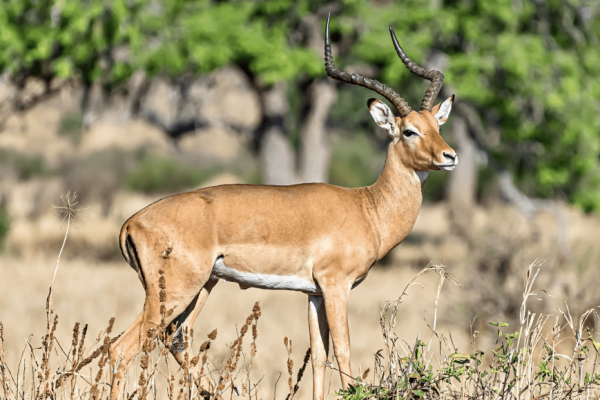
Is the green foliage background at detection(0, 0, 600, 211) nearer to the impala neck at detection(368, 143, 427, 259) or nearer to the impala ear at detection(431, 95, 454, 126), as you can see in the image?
the impala ear at detection(431, 95, 454, 126)

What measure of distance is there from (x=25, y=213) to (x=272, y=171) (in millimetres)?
6874

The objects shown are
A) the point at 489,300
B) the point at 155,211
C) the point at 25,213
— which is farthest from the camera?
A: the point at 25,213

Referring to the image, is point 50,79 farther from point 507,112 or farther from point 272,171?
point 507,112

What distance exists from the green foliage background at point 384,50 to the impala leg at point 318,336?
7.17 m

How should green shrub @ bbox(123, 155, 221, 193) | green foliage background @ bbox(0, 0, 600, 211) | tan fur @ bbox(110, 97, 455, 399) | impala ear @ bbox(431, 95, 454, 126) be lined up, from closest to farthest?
tan fur @ bbox(110, 97, 455, 399) < impala ear @ bbox(431, 95, 454, 126) < green foliage background @ bbox(0, 0, 600, 211) < green shrub @ bbox(123, 155, 221, 193)

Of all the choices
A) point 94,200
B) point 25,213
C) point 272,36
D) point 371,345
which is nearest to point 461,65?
point 272,36

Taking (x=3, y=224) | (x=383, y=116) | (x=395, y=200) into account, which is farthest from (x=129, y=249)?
(x=3, y=224)

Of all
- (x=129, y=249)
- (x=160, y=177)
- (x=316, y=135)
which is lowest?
(x=160, y=177)

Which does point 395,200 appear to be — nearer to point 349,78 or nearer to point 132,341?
point 349,78

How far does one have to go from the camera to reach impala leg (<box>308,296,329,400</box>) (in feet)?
15.4

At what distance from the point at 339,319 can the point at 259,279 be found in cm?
58

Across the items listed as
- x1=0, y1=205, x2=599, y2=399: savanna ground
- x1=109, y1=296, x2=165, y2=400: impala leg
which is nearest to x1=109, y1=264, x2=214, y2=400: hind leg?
x1=109, y1=296, x2=165, y2=400: impala leg

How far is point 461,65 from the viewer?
496 inches

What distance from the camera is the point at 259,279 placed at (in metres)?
4.45
